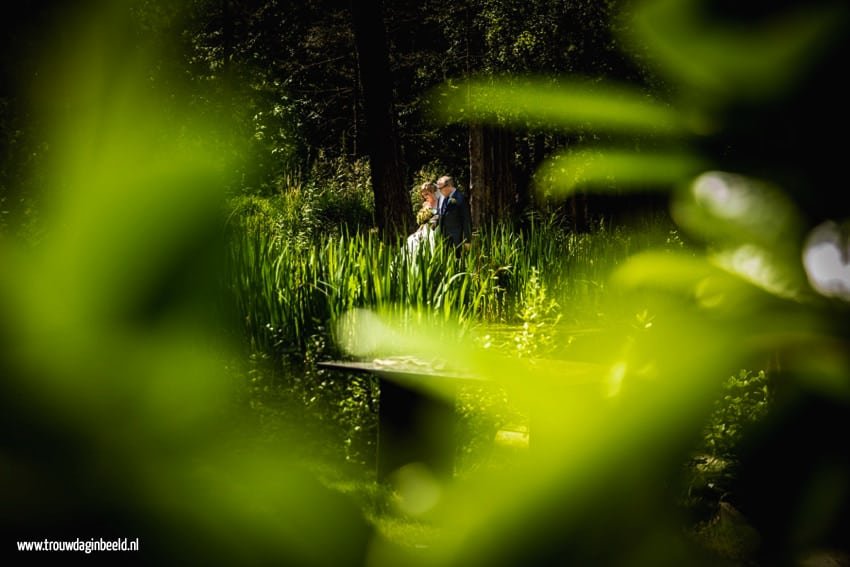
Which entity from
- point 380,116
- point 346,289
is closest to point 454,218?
point 380,116

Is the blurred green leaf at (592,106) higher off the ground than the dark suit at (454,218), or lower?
higher

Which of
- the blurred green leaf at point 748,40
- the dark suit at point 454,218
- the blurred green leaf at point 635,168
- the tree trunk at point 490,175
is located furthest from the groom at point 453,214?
the blurred green leaf at point 748,40

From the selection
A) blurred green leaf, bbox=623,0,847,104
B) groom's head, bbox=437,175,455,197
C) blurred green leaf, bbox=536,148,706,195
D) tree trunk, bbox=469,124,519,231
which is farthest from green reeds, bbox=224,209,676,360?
tree trunk, bbox=469,124,519,231

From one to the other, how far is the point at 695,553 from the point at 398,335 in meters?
0.22

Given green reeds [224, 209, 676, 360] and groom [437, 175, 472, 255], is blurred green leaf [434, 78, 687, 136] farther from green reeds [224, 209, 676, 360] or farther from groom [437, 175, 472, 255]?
groom [437, 175, 472, 255]

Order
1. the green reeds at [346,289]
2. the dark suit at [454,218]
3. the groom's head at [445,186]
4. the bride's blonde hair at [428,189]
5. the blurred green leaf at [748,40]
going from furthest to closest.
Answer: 1. the bride's blonde hair at [428,189]
2. the groom's head at [445,186]
3. the dark suit at [454,218]
4. the green reeds at [346,289]
5. the blurred green leaf at [748,40]

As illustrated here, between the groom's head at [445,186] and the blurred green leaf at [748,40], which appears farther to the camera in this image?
the groom's head at [445,186]

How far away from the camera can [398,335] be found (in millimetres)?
551

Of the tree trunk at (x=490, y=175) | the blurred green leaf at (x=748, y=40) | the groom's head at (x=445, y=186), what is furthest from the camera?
the tree trunk at (x=490, y=175)

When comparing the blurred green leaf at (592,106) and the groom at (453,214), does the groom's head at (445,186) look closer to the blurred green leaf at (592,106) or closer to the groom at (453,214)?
the groom at (453,214)

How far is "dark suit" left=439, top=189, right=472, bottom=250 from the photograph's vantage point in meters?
8.56

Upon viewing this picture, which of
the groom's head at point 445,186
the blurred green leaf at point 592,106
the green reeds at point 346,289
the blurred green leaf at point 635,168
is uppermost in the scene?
the blurred green leaf at point 592,106

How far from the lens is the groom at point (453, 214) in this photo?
8570 mm

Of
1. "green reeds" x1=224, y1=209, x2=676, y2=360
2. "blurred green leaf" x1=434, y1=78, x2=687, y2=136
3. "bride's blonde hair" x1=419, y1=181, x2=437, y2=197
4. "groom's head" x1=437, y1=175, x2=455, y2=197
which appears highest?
"blurred green leaf" x1=434, y1=78, x2=687, y2=136
